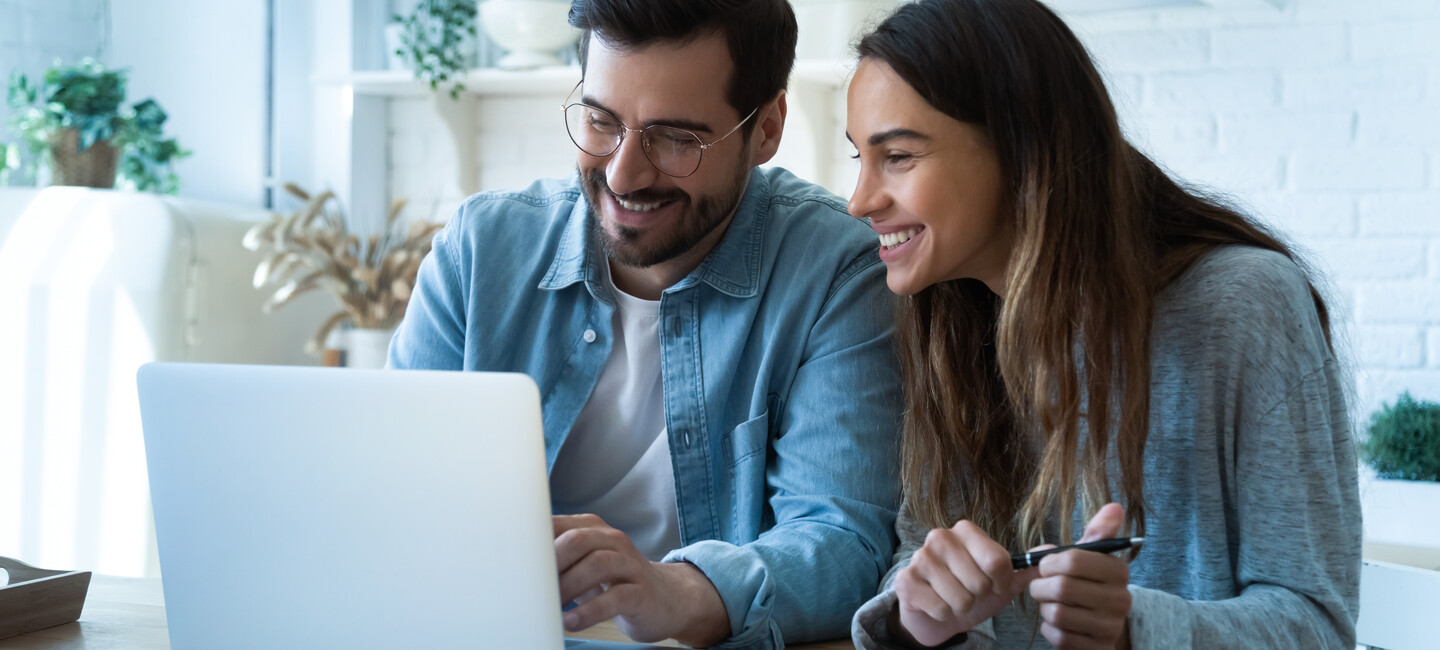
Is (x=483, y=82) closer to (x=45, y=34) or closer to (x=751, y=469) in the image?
(x=45, y=34)

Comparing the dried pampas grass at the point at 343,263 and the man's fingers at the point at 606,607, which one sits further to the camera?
the dried pampas grass at the point at 343,263

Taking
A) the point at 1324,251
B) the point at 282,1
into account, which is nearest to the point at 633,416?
the point at 1324,251

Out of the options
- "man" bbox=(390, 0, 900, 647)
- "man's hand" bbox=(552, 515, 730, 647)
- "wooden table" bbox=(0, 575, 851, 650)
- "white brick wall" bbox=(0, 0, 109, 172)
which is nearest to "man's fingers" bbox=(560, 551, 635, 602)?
"man's hand" bbox=(552, 515, 730, 647)

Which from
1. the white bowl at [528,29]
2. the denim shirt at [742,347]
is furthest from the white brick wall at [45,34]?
the denim shirt at [742,347]

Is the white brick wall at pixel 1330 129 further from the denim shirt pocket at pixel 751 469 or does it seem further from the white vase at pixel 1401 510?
the denim shirt pocket at pixel 751 469

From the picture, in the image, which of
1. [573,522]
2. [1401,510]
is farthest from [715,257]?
[1401,510]

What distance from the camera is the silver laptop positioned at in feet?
2.11

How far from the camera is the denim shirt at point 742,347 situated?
107cm

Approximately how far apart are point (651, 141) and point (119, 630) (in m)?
0.64

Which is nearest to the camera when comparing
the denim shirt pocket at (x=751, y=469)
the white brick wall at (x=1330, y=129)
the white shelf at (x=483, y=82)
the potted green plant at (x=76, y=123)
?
the denim shirt pocket at (x=751, y=469)

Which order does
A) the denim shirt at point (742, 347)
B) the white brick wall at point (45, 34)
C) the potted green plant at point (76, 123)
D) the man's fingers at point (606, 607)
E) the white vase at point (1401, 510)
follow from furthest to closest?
the white brick wall at point (45, 34) < the potted green plant at point (76, 123) < the white vase at point (1401, 510) < the denim shirt at point (742, 347) < the man's fingers at point (606, 607)

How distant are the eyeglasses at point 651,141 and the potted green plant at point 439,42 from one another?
112 cm

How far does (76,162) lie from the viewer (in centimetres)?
197

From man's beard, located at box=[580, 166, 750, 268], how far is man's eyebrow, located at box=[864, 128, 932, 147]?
0.92ft
